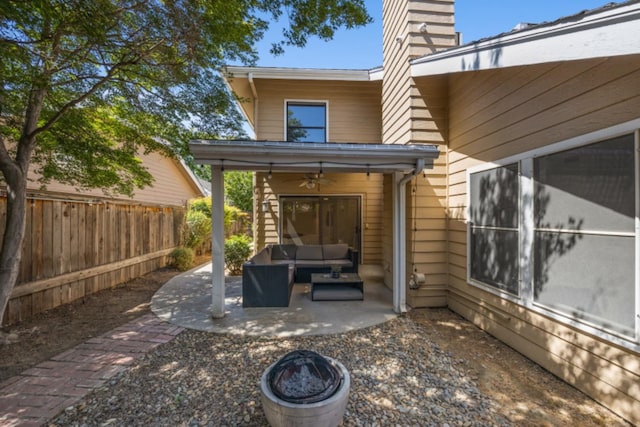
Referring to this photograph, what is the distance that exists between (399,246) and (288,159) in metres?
2.34

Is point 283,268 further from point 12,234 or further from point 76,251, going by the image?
point 76,251

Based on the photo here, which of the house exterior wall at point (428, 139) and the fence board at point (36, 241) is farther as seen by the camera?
the house exterior wall at point (428, 139)

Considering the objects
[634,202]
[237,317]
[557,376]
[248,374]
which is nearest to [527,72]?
[634,202]

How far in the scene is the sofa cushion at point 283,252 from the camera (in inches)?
281

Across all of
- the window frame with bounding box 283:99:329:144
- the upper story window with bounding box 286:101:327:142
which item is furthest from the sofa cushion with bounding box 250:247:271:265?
the upper story window with bounding box 286:101:327:142

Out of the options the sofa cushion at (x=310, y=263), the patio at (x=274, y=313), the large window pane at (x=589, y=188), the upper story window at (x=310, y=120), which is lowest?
the patio at (x=274, y=313)

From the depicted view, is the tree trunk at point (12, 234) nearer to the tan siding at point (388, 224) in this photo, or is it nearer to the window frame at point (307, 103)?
the window frame at point (307, 103)

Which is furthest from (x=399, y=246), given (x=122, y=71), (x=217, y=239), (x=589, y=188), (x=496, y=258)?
(x=122, y=71)

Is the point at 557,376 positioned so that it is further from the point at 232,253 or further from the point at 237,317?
the point at 232,253

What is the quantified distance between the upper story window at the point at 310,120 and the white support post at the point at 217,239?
4158mm

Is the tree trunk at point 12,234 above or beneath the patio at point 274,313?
above

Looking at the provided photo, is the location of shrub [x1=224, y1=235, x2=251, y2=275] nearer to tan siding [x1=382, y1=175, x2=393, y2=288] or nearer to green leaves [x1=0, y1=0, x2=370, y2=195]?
green leaves [x1=0, y1=0, x2=370, y2=195]

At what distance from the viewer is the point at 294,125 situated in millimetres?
7914

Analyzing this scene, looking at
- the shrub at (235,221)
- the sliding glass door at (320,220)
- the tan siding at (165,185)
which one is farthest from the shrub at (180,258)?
the shrub at (235,221)
